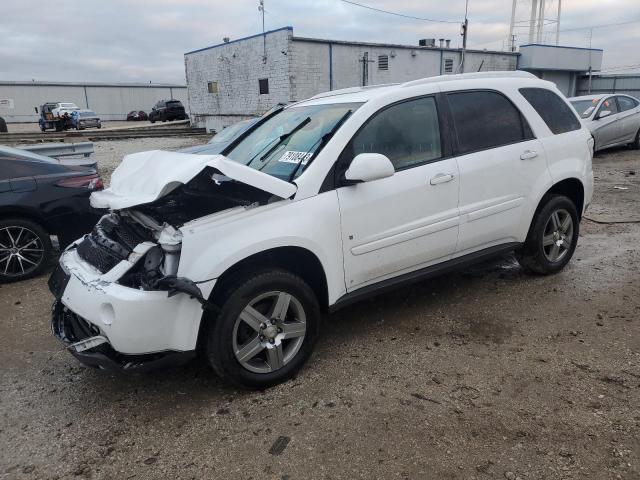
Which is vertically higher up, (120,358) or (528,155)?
(528,155)

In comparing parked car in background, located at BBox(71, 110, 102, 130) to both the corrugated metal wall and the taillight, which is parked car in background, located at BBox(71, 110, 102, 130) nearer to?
the taillight

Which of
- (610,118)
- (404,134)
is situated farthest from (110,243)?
(610,118)

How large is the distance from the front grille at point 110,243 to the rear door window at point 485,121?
8.16ft

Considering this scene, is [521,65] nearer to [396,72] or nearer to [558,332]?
[396,72]

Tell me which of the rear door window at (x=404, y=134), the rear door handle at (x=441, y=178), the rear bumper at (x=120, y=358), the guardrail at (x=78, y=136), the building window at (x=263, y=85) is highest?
the building window at (x=263, y=85)

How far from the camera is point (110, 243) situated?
336 cm

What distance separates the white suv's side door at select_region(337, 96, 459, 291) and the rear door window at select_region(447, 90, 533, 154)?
22 centimetres

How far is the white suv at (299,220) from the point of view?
2906 mm

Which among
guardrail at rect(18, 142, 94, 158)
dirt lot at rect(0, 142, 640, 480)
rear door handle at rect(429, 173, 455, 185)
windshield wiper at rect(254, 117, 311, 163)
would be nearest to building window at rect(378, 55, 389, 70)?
guardrail at rect(18, 142, 94, 158)

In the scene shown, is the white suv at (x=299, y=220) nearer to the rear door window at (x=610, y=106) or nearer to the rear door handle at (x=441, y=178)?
the rear door handle at (x=441, y=178)

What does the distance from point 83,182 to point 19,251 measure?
0.99 meters

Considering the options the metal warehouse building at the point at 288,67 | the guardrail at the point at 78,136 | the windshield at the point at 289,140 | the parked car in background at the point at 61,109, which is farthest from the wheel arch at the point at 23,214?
the parked car in background at the point at 61,109

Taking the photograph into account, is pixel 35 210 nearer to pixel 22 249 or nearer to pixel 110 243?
pixel 22 249

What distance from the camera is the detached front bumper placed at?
277cm
